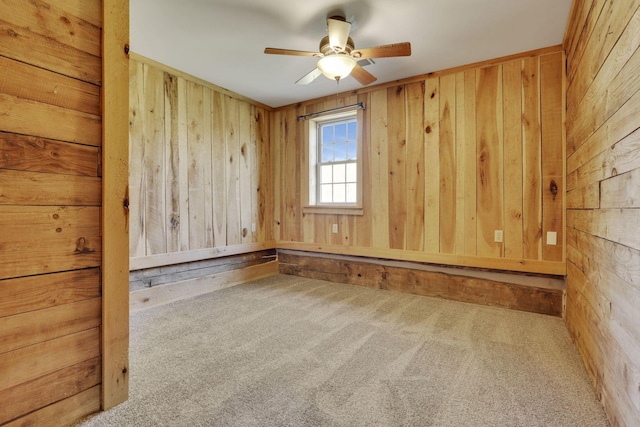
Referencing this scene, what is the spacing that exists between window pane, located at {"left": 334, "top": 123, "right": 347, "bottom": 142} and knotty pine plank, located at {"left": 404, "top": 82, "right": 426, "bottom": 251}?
930 millimetres

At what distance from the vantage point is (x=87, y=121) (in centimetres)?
131

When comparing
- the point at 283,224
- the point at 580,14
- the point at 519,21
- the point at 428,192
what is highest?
the point at 519,21

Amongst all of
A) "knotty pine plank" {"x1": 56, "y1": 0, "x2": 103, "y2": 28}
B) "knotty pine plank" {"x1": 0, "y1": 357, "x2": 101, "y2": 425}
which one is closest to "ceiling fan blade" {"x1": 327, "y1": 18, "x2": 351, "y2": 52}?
"knotty pine plank" {"x1": 56, "y1": 0, "x2": 103, "y2": 28}

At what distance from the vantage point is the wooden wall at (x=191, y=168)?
2912 millimetres

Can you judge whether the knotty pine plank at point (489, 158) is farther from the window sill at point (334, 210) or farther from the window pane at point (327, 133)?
the window pane at point (327, 133)

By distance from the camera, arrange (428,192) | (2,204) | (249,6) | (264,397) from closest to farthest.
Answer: (2,204) < (264,397) < (249,6) < (428,192)

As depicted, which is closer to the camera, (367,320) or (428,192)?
(367,320)

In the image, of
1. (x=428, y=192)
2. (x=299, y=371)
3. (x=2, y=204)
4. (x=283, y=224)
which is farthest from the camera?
(x=283, y=224)

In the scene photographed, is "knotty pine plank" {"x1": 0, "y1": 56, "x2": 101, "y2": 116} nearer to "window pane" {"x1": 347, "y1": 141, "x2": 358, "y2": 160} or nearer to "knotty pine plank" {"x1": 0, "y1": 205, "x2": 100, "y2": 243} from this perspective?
"knotty pine plank" {"x1": 0, "y1": 205, "x2": 100, "y2": 243}

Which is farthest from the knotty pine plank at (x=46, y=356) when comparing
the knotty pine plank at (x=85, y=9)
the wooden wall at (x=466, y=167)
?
the wooden wall at (x=466, y=167)

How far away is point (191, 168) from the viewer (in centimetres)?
335

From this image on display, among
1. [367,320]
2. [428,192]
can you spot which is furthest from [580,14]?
[367,320]

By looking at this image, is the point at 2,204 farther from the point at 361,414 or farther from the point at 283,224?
the point at 283,224

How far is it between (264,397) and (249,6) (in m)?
2.56
